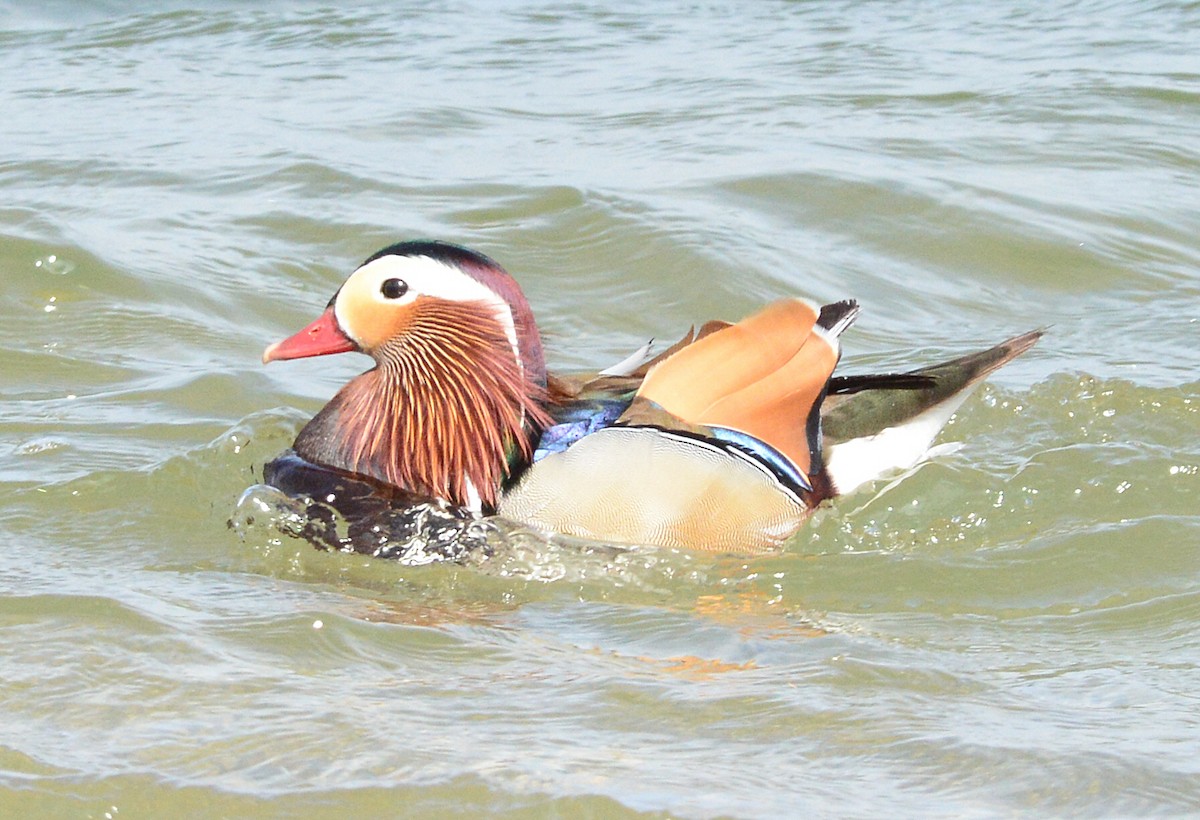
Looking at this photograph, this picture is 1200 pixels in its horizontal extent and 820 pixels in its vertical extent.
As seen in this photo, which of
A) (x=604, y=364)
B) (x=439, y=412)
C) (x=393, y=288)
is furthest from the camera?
→ (x=604, y=364)

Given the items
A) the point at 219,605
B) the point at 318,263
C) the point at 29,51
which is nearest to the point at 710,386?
the point at 219,605

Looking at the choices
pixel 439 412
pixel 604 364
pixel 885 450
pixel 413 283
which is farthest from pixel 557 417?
pixel 604 364

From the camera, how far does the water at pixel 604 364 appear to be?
368 cm

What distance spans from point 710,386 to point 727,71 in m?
7.08

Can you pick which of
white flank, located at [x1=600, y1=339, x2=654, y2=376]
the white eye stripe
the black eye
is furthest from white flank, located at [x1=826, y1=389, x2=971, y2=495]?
the black eye

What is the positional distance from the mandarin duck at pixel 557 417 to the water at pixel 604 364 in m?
0.15

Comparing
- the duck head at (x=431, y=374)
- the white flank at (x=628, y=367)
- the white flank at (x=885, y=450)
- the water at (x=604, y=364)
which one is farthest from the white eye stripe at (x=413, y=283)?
the white flank at (x=885, y=450)

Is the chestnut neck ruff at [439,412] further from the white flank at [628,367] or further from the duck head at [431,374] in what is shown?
the white flank at [628,367]

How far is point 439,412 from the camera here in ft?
17.8

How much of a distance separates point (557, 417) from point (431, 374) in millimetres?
450

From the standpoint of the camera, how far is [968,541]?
5.46m

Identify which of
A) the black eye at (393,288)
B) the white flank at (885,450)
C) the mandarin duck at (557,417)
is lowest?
the white flank at (885,450)

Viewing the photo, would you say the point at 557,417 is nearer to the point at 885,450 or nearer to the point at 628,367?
the point at 628,367

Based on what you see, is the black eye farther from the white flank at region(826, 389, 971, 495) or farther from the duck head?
the white flank at region(826, 389, 971, 495)
